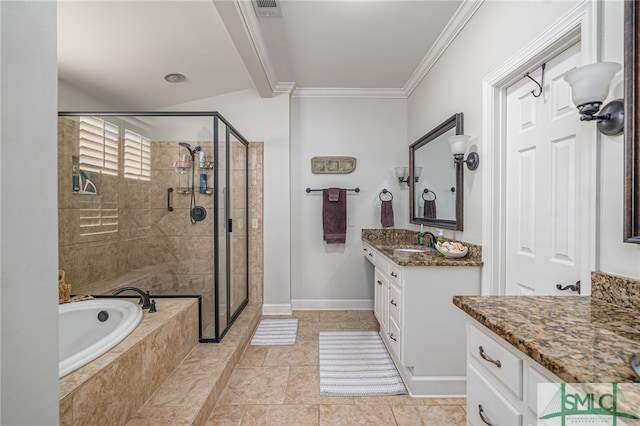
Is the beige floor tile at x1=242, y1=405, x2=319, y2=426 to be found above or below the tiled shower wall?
below

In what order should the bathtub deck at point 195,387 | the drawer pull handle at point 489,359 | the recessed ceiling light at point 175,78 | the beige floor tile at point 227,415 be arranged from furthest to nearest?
the recessed ceiling light at point 175,78, the beige floor tile at point 227,415, the bathtub deck at point 195,387, the drawer pull handle at point 489,359

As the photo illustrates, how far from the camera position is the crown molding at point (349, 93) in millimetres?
3648

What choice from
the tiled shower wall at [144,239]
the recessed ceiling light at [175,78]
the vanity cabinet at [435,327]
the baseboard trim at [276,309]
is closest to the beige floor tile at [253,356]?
the tiled shower wall at [144,239]

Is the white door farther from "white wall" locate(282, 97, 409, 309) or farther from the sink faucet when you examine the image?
"white wall" locate(282, 97, 409, 309)

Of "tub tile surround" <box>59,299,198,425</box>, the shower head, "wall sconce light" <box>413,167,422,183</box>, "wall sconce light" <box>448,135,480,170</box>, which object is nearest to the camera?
"tub tile surround" <box>59,299,198,425</box>

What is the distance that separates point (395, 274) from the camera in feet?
7.22

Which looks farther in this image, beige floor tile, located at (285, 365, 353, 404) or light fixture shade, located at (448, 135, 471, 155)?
light fixture shade, located at (448, 135, 471, 155)

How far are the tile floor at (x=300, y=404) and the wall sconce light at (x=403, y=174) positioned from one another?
2.17 meters

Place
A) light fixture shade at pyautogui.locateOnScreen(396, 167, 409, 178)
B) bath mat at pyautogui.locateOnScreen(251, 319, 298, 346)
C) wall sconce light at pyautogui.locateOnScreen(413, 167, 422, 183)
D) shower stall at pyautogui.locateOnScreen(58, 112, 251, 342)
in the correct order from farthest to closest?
light fixture shade at pyautogui.locateOnScreen(396, 167, 409, 178), wall sconce light at pyautogui.locateOnScreen(413, 167, 422, 183), bath mat at pyautogui.locateOnScreen(251, 319, 298, 346), shower stall at pyautogui.locateOnScreen(58, 112, 251, 342)

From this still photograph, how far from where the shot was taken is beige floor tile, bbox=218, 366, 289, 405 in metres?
1.98

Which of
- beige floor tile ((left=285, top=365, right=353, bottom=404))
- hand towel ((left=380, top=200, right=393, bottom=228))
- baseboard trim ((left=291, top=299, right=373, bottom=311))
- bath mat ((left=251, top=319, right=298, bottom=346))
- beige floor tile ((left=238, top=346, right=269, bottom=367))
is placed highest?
hand towel ((left=380, top=200, right=393, bottom=228))

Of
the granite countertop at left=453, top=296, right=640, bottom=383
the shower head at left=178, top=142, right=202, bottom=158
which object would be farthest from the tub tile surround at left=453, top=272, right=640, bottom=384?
the shower head at left=178, top=142, right=202, bottom=158

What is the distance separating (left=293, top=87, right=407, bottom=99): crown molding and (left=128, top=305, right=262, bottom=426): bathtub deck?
272 centimetres

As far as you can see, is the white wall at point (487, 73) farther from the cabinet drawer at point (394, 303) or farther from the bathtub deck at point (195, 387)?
the bathtub deck at point (195, 387)
